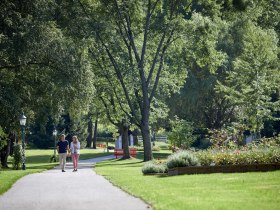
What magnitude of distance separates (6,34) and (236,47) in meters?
22.9

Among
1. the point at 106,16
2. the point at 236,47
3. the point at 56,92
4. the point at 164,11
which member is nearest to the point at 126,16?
the point at 106,16

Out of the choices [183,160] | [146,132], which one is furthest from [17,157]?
[183,160]

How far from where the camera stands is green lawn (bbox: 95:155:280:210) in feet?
34.7

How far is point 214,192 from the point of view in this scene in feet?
42.0

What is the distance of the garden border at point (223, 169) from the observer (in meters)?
18.1

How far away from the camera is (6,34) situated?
28844 millimetres

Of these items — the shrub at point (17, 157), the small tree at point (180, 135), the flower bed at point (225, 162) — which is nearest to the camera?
the flower bed at point (225, 162)

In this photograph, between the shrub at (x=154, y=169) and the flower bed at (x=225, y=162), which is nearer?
the flower bed at (x=225, y=162)

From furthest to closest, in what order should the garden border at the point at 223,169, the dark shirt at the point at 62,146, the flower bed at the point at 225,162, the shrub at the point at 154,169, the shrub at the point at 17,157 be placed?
1. the shrub at the point at 17,157
2. the dark shirt at the point at 62,146
3. the shrub at the point at 154,169
4. the flower bed at the point at 225,162
5. the garden border at the point at 223,169

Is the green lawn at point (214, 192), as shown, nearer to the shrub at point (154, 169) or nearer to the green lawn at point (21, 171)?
the green lawn at point (21, 171)

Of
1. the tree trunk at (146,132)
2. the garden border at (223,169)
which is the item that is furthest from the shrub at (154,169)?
the tree trunk at (146,132)

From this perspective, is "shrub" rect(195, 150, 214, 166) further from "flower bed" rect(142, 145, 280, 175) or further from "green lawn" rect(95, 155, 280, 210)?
"green lawn" rect(95, 155, 280, 210)

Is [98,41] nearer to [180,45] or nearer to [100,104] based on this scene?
[180,45]

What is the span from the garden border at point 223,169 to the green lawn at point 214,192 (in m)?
1.53
